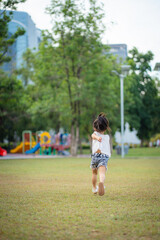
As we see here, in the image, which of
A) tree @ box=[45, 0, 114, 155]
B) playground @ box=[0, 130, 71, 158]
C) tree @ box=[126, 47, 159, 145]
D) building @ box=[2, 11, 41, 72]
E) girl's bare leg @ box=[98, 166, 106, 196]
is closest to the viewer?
girl's bare leg @ box=[98, 166, 106, 196]

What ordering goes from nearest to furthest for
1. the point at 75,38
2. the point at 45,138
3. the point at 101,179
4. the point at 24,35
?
the point at 101,179
the point at 75,38
the point at 45,138
the point at 24,35

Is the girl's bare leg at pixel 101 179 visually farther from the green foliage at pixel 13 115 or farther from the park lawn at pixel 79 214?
the green foliage at pixel 13 115

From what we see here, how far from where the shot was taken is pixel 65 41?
115 feet

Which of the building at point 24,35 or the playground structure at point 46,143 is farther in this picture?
the playground structure at point 46,143

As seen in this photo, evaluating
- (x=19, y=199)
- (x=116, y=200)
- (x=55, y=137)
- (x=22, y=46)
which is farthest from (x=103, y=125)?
(x=22, y=46)

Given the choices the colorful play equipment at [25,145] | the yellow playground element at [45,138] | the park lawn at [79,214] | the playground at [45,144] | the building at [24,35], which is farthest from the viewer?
the colorful play equipment at [25,145]

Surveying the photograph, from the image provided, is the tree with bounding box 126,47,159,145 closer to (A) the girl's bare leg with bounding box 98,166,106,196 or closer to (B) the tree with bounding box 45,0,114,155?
(B) the tree with bounding box 45,0,114,155

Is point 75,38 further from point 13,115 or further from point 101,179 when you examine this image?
point 101,179

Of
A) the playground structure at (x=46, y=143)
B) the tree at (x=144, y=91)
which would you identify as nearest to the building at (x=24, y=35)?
the playground structure at (x=46, y=143)

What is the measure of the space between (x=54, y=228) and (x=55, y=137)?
37507 millimetres

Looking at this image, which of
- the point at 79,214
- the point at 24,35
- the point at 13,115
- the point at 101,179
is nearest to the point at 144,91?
the point at 13,115

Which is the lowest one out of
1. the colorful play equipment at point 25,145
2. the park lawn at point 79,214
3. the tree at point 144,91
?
the park lawn at point 79,214

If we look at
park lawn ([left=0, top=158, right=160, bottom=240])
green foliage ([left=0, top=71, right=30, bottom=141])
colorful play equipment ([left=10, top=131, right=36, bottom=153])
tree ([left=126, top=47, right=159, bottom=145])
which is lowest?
park lawn ([left=0, top=158, right=160, bottom=240])

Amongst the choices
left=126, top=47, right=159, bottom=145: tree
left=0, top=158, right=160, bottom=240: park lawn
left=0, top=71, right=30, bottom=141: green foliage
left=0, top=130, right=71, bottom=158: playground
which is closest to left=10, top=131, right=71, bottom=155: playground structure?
left=0, top=130, right=71, bottom=158: playground
